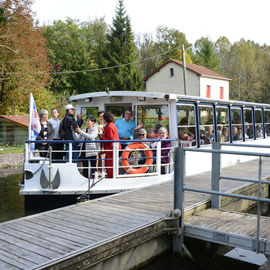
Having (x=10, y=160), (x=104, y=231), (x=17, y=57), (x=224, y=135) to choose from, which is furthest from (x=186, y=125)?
(x=17, y=57)

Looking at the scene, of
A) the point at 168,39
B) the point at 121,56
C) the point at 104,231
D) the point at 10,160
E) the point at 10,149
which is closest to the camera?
the point at 104,231

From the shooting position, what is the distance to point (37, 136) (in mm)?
8734

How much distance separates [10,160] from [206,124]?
12095 mm

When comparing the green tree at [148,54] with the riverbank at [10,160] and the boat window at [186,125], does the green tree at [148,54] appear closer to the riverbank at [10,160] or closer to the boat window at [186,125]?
the riverbank at [10,160]

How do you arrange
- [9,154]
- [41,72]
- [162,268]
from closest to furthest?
1. [162,268]
2. [9,154]
3. [41,72]

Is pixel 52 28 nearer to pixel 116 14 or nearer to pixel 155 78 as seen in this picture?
pixel 116 14

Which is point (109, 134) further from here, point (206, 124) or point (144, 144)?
point (206, 124)

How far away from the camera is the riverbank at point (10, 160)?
18.6m

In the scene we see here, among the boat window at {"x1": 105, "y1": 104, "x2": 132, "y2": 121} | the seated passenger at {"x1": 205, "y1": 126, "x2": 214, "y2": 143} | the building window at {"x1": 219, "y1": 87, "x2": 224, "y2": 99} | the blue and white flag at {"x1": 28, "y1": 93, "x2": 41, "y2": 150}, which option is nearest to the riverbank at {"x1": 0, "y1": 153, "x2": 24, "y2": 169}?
the boat window at {"x1": 105, "y1": 104, "x2": 132, "y2": 121}

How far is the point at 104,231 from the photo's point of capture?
5312mm

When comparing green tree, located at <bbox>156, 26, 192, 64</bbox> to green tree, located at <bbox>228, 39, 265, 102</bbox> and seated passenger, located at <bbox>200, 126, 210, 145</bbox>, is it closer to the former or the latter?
green tree, located at <bbox>228, 39, 265, 102</bbox>

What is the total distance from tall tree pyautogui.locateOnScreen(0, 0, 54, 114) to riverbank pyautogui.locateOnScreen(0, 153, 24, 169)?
7657mm

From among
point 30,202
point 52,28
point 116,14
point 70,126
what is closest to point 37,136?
point 70,126

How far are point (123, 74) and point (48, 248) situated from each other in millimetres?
39924
